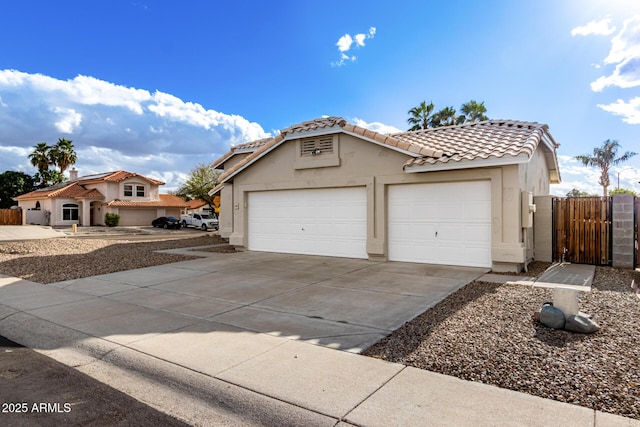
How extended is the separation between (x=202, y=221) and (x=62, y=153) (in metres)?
28.7

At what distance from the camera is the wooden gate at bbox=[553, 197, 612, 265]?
1064cm

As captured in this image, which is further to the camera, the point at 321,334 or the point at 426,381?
the point at 321,334

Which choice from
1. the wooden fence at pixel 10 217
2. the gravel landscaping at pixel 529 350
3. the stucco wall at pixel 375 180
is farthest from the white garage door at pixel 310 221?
the wooden fence at pixel 10 217

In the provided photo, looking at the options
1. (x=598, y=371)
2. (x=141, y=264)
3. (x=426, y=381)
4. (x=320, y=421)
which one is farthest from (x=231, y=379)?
(x=141, y=264)

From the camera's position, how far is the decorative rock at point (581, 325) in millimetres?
5012

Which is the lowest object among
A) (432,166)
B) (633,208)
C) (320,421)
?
(320,421)

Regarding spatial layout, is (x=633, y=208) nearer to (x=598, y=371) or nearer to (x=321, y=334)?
(x=598, y=371)

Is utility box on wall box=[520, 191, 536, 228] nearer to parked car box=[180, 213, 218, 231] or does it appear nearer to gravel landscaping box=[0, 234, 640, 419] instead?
gravel landscaping box=[0, 234, 640, 419]

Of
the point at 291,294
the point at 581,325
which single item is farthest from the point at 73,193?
the point at 581,325

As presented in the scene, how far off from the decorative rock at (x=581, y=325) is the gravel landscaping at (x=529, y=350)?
0.09 m

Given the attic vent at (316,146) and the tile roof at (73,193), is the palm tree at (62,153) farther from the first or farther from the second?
the attic vent at (316,146)

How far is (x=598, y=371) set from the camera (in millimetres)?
3941

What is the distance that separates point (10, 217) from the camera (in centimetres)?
3797

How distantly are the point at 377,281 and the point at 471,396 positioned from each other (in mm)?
5196
